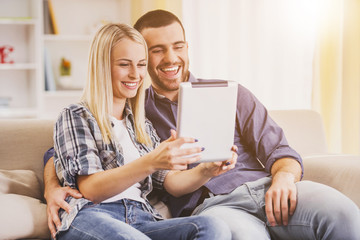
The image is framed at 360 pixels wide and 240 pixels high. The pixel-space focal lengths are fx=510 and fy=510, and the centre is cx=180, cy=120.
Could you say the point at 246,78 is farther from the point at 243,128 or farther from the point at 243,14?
the point at 243,128

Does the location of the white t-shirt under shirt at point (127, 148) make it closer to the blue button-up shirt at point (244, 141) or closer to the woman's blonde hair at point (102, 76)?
the woman's blonde hair at point (102, 76)

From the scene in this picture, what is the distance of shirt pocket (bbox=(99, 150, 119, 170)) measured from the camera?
1405 mm

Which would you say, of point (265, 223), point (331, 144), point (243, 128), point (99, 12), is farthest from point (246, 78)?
point (265, 223)

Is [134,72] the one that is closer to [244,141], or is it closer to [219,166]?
[219,166]

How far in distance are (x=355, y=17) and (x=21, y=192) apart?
7.81ft

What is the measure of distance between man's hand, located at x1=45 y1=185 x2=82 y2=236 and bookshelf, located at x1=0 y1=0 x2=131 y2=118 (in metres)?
2.31

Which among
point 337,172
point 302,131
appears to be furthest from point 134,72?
point 302,131

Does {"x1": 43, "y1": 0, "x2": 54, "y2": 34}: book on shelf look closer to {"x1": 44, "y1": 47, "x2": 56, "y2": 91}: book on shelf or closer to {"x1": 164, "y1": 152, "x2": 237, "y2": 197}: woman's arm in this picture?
{"x1": 44, "y1": 47, "x2": 56, "y2": 91}: book on shelf

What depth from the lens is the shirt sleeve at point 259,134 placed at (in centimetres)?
166

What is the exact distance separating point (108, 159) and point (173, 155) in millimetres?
268

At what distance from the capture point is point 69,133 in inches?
53.5

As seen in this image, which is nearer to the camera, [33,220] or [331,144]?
[33,220]

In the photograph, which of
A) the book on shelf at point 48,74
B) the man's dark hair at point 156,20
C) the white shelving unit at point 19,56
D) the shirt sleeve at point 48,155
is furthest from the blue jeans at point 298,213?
the white shelving unit at point 19,56

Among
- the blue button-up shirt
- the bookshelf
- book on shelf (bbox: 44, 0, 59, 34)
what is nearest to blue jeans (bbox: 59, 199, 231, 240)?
the blue button-up shirt
